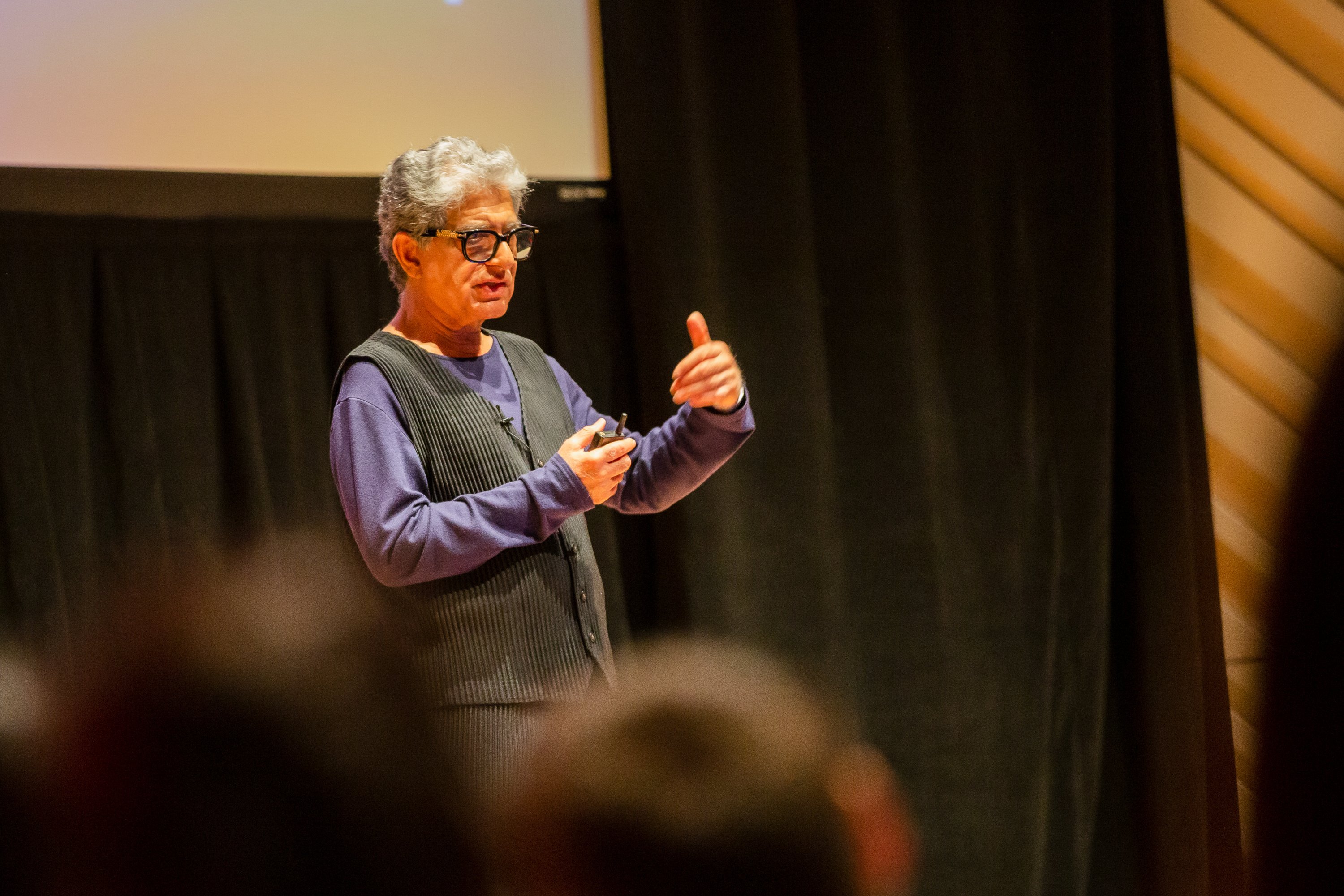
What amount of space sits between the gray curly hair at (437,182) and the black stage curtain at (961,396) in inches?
30.6

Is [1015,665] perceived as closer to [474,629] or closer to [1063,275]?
[1063,275]

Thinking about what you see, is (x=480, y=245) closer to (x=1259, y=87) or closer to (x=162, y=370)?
(x=162, y=370)

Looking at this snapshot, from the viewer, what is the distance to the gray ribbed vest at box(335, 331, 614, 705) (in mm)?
1574

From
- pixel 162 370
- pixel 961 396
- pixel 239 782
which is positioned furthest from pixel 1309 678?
pixel 961 396

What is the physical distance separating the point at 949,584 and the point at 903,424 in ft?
1.24

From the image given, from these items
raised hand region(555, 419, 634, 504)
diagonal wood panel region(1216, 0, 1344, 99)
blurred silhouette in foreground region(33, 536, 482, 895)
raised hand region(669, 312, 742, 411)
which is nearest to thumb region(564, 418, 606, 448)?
raised hand region(555, 419, 634, 504)

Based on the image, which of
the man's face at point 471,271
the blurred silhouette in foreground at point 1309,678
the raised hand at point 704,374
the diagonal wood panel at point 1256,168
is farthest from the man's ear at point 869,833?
the diagonal wood panel at point 1256,168

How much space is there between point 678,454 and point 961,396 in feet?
3.87

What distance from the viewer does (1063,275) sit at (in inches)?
110

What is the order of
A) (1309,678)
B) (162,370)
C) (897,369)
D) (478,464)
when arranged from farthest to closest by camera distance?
1. (897,369)
2. (162,370)
3. (478,464)
4. (1309,678)

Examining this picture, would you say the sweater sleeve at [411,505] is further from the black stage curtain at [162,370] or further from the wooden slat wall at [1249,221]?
the wooden slat wall at [1249,221]

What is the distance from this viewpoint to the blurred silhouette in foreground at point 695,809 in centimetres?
46

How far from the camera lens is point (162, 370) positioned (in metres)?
2.16

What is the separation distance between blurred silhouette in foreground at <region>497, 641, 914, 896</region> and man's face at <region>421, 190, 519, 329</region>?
3.84ft
